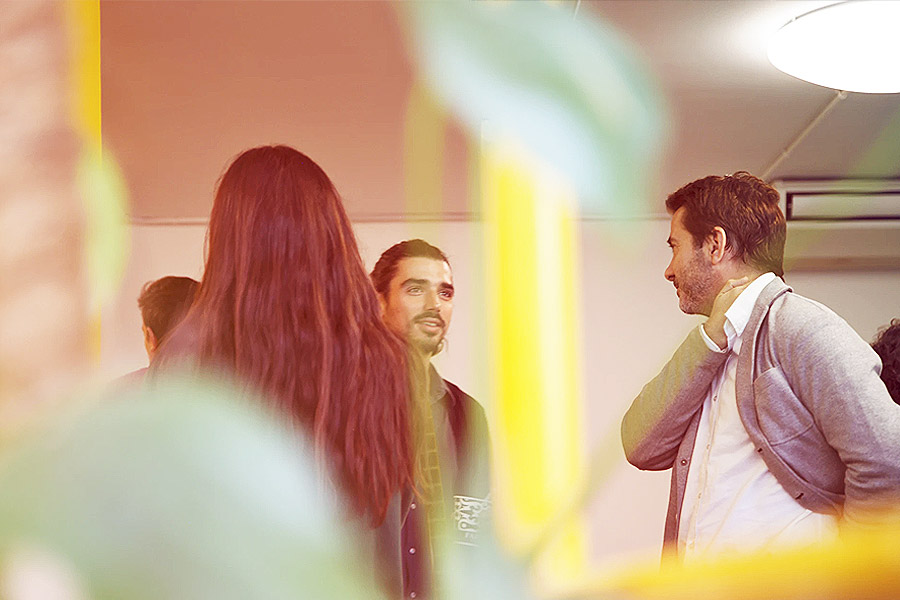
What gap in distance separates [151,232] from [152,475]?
332 millimetres

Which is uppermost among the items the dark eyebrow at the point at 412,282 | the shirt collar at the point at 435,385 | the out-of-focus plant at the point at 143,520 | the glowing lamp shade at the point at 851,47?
the glowing lamp shade at the point at 851,47

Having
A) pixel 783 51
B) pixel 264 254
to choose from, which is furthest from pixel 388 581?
pixel 783 51

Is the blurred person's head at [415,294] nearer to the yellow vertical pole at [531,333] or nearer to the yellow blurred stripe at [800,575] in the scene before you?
the yellow vertical pole at [531,333]

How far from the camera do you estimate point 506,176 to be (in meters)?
0.27

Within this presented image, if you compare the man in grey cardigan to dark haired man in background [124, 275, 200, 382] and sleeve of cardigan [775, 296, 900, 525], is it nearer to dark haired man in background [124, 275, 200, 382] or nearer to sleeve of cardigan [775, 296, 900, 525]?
sleeve of cardigan [775, 296, 900, 525]

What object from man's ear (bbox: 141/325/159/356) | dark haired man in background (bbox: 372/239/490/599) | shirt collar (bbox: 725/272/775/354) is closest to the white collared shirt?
shirt collar (bbox: 725/272/775/354)

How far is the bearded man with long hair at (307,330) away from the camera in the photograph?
37 cm

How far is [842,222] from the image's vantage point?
1.00ft

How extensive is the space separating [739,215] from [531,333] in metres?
0.19

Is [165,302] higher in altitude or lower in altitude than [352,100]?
lower

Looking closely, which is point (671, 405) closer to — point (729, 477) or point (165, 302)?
point (729, 477)

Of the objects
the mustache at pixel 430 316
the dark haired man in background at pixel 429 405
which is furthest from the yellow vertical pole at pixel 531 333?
the mustache at pixel 430 316

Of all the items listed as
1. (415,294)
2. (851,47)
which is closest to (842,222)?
(851,47)

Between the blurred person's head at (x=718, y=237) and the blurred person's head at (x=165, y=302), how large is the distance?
0.22 metres
